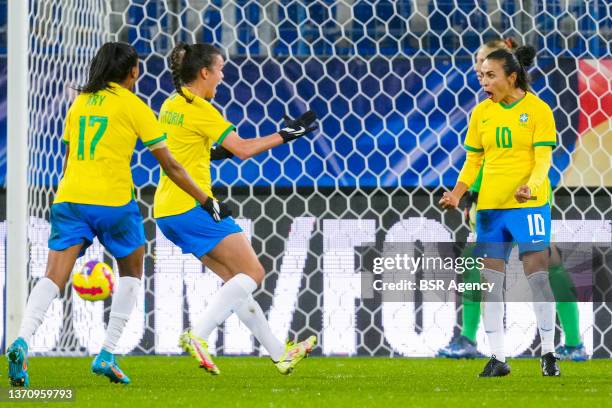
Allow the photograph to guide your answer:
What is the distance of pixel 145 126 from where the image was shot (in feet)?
14.3

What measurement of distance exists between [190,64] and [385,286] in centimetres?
192

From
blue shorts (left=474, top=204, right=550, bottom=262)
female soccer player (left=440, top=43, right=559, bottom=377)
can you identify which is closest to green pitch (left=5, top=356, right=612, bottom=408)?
female soccer player (left=440, top=43, right=559, bottom=377)

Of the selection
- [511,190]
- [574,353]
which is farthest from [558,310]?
[511,190]

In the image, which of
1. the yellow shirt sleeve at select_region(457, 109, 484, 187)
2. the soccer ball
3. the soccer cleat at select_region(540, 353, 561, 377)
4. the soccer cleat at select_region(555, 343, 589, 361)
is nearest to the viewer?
the soccer cleat at select_region(540, 353, 561, 377)

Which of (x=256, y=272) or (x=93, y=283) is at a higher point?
(x=256, y=272)

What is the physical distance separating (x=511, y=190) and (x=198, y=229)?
134cm

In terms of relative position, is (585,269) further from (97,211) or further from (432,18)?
(97,211)

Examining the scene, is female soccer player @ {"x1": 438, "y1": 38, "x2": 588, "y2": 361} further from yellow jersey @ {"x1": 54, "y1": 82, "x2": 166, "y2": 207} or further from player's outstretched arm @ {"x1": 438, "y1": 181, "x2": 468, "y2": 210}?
yellow jersey @ {"x1": 54, "y1": 82, "x2": 166, "y2": 207}

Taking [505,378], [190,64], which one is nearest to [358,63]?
[190,64]

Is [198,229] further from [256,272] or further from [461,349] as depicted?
[461,349]

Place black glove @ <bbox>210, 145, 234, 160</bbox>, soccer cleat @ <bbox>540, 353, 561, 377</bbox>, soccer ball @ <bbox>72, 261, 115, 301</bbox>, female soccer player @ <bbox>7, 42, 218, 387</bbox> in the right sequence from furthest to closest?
soccer ball @ <bbox>72, 261, 115, 301</bbox> → black glove @ <bbox>210, 145, 234, 160</bbox> → soccer cleat @ <bbox>540, 353, 561, 377</bbox> → female soccer player @ <bbox>7, 42, 218, 387</bbox>

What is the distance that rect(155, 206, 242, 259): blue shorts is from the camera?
15.4 ft
